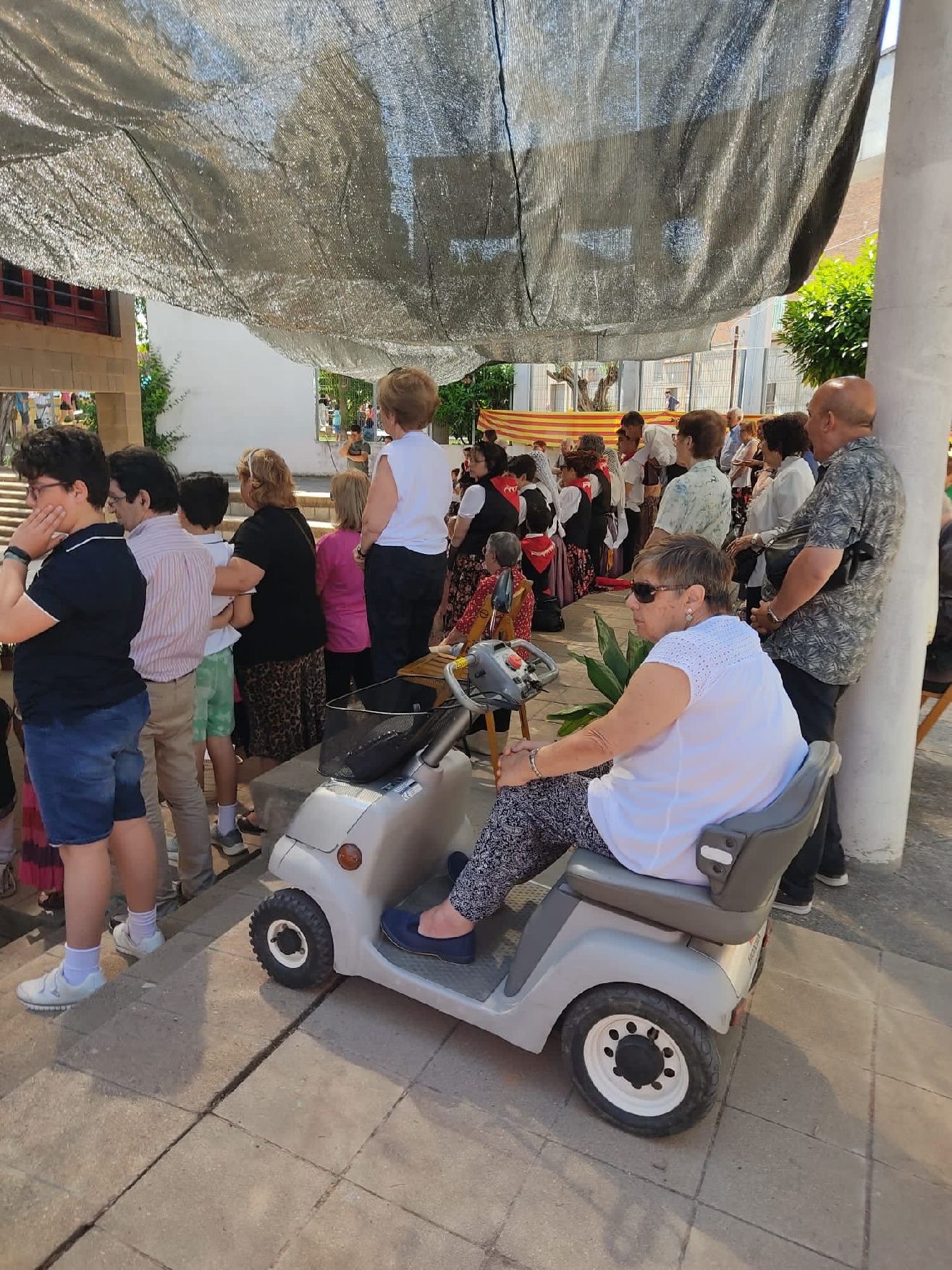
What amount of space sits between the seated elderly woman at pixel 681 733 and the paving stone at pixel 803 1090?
710mm

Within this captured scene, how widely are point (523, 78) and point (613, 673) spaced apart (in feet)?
8.28

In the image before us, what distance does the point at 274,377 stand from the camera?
2709 centimetres

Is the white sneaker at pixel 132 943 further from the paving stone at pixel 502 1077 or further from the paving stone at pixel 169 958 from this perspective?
the paving stone at pixel 502 1077

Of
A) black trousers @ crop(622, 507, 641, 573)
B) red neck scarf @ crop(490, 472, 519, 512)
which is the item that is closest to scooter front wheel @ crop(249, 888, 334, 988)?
red neck scarf @ crop(490, 472, 519, 512)

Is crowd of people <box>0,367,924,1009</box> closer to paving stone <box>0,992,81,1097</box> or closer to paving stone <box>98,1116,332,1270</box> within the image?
paving stone <box>0,992,81,1097</box>

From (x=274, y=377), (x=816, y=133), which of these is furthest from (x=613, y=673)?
(x=274, y=377)

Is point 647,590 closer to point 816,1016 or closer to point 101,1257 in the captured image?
point 816,1016

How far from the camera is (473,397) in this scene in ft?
75.8

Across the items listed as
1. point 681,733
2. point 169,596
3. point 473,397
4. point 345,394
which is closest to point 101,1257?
point 681,733

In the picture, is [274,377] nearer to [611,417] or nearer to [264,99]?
[611,417]

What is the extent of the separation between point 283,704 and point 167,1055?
2254 mm

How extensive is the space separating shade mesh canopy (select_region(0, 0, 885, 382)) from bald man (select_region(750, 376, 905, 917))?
2.56 ft

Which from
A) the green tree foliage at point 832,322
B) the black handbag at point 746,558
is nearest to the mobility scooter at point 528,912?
the black handbag at point 746,558

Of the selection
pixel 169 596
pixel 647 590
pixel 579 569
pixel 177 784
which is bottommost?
pixel 177 784
